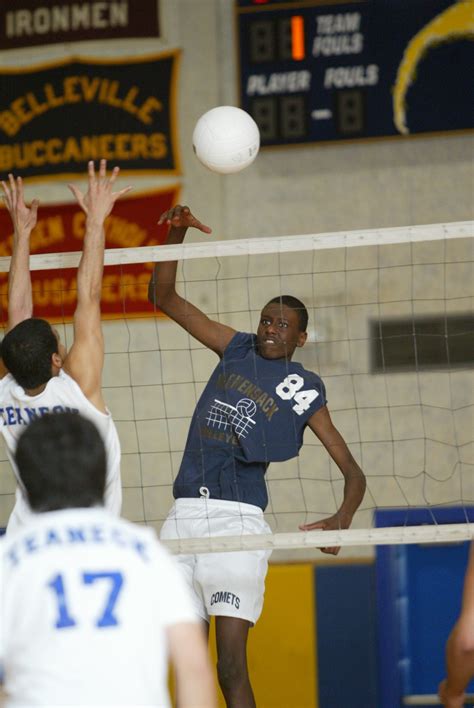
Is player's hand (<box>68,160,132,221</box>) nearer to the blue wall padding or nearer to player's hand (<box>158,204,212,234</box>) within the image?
player's hand (<box>158,204,212,234</box>)

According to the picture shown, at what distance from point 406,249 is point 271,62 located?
1517mm

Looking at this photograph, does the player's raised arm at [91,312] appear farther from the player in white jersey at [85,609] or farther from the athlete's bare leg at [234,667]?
the player in white jersey at [85,609]

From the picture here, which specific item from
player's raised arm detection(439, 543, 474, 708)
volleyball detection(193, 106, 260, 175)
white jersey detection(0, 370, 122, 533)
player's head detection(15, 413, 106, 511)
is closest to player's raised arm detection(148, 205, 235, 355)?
volleyball detection(193, 106, 260, 175)

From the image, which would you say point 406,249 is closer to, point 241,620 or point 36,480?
point 241,620

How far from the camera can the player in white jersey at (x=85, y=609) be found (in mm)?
2002

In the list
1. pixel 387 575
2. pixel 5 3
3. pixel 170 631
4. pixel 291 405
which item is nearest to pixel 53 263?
pixel 291 405

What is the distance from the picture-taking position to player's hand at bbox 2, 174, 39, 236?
4.61 m

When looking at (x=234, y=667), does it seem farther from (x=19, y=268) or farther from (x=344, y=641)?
(x=344, y=641)

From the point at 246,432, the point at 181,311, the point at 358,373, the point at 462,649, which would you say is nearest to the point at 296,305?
the point at 181,311

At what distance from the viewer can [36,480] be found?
2158 millimetres

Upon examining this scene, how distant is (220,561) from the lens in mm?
4535

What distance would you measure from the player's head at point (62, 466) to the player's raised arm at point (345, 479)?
2.43 meters

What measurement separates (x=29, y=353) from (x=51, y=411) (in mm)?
219

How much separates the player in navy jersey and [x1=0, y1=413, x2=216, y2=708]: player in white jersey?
238cm
